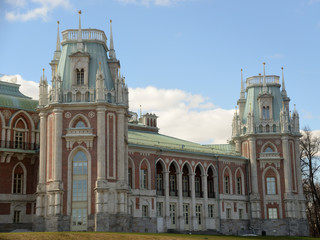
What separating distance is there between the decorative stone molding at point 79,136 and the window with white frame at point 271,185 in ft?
90.6

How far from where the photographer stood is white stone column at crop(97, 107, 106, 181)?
51.5m

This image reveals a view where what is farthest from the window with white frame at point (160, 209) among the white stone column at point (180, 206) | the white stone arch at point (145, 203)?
the white stone column at point (180, 206)

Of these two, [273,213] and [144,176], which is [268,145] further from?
[144,176]

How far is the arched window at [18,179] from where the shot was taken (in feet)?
186

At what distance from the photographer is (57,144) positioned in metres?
52.2

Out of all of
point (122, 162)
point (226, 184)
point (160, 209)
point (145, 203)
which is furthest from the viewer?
point (226, 184)

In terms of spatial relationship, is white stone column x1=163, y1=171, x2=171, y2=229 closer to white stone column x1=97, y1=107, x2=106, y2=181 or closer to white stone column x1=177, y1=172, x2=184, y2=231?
white stone column x1=177, y1=172, x2=184, y2=231

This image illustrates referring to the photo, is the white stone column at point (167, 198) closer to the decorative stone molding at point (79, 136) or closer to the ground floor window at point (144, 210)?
the ground floor window at point (144, 210)

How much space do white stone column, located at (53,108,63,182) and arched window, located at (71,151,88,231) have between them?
1.29m

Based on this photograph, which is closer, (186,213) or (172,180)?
(186,213)

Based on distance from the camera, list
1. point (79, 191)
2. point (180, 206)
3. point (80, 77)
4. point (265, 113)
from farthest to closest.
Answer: point (265, 113) → point (180, 206) → point (80, 77) → point (79, 191)

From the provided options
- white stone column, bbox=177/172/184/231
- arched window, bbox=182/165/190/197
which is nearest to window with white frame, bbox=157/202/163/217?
white stone column, bbox=177/172/184/231

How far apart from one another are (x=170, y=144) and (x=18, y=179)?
18.9 meters

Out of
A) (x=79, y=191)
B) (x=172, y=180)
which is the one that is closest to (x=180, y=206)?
(x=172, y=180)
